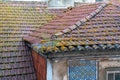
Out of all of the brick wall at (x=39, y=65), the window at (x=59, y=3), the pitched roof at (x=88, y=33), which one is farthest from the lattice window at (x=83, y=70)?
the window at (x=59, y=3)

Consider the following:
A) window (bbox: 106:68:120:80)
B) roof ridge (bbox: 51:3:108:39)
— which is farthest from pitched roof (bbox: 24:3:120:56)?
window (bbox: 106:68:120:80)

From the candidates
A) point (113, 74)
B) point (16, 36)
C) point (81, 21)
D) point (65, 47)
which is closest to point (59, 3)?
point (16, 36)

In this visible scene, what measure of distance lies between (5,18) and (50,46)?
4458 millimetres

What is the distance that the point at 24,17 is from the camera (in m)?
11.5

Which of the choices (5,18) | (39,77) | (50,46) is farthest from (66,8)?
(50,46)

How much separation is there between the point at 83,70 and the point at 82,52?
60 cm

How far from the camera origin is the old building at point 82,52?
7.59 meters

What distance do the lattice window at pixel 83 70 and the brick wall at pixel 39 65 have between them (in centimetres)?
84

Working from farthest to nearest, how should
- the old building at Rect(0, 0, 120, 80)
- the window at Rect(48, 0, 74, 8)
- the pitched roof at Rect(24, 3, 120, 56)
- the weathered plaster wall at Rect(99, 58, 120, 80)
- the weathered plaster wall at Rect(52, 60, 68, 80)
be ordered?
the window at Rect(48, 0, 74, 8)
the weathered plaster wall at Rect(99, 58, 120, 80)
the weathered plaster wall at Rect(52, 60, 68, 80)
the old building at Rect(0, 0, 120, 80)
the pitched roof at Rect(24, 3, 120, 56)

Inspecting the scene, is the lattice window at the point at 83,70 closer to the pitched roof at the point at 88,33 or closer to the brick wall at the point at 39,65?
the pitched roof at the point at 88,33

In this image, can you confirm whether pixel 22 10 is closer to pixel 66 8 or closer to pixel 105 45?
pixel 66 8

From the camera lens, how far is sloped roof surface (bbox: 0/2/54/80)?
9359mm

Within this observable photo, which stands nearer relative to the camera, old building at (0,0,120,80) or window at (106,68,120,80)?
old building at (0,0,120,80)

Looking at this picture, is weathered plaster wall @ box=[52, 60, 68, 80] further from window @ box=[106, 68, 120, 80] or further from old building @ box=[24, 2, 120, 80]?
window @ box=[106, 68, 120, 80]
